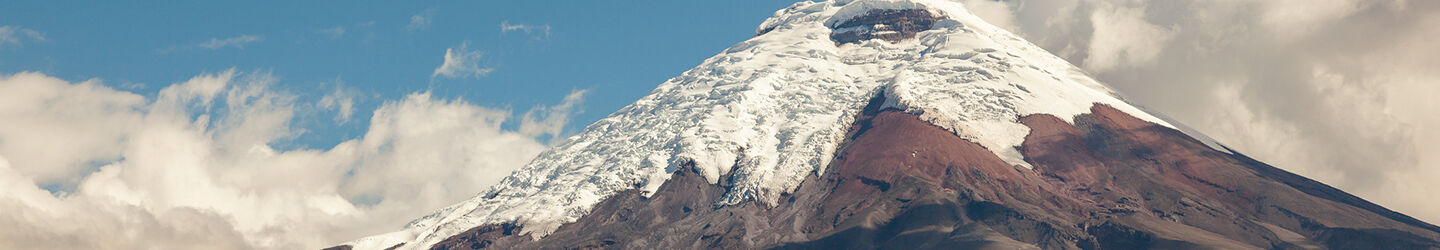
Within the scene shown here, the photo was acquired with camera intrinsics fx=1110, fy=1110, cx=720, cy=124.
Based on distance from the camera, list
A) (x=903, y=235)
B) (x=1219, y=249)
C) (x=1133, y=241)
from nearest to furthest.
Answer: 1. (x=1219, y=249)
2. (x=1133, y=241)
3. (x=903, y=235)

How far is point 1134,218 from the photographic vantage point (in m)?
198

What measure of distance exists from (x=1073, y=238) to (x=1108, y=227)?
24.1 ft

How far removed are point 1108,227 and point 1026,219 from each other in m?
14.0

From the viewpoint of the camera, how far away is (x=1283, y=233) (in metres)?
198

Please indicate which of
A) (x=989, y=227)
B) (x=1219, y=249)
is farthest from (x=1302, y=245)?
(x=989, y=227)

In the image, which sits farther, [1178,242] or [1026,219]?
[1026,219]

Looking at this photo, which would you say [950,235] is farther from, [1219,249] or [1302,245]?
[1302,245]

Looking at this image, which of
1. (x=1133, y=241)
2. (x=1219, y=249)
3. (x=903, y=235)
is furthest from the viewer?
(x=903, y=235)

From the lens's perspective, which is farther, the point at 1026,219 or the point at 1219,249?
the point at 1026,219

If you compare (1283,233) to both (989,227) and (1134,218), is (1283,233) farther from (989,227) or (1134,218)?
(989,227)

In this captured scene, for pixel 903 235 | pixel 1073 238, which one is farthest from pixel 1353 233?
pixel 903 235

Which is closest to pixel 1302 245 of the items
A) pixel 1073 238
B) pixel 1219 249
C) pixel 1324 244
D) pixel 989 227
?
pixel 1324 244

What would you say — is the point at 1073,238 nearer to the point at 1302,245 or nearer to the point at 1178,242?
the point at 1178,242

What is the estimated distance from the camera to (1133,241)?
187500mm
